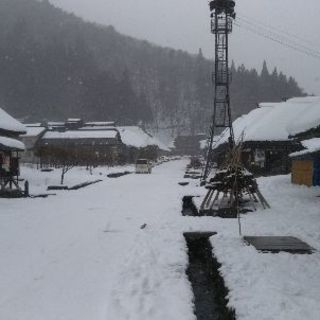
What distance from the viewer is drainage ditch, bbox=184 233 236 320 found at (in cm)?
714

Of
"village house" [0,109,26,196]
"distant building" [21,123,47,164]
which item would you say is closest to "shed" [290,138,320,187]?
"village house" [0,109,26,196]

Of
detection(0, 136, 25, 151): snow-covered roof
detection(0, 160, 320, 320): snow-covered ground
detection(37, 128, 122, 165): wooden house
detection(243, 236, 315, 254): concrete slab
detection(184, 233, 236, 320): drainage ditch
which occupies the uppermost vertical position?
detection(37, 128, 122, 165): wooden house

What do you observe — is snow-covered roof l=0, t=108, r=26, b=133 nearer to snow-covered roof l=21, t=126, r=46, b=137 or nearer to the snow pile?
the snow pile

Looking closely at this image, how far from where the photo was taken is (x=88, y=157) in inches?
1983

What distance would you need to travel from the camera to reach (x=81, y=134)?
6769 centimetres

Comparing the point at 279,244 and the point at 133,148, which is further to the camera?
the point at 133,148

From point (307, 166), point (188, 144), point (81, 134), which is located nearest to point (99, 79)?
point (188, 144)

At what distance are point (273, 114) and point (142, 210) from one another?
21106 millimetres

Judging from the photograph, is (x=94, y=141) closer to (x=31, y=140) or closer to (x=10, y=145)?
(x=31, y=140)

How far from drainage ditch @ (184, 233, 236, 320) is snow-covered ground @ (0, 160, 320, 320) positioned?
0.24 metres

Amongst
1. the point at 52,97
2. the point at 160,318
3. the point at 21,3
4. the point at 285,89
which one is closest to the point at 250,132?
the point at 160,318

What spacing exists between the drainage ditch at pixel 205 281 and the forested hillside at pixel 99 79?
93291mm

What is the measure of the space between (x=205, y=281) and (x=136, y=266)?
1493 mm

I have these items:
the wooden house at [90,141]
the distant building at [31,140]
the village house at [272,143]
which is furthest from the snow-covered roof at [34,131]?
the village house at [272,143]
